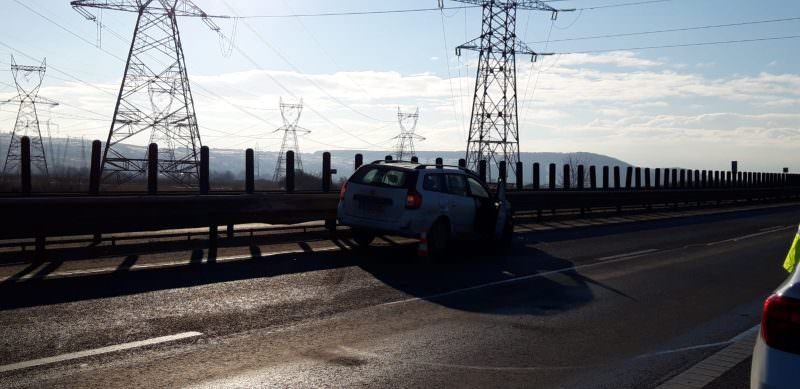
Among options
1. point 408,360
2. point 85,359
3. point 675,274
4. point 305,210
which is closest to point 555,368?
point 408,360

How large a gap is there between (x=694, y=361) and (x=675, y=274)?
20.5 ft

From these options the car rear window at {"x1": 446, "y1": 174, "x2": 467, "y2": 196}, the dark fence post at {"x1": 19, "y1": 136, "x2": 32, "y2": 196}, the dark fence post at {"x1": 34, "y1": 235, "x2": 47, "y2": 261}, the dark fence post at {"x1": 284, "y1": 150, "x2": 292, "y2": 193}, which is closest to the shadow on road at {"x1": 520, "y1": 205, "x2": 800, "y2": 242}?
the car rear window at {"x1": 446, "y1": 174, "x2": 467, "y2": 196}

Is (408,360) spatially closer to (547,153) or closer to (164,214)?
(164,214)

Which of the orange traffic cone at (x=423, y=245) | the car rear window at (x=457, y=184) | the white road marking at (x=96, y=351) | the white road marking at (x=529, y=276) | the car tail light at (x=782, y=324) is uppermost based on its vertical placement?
the car rear window at (x=457, y=184)

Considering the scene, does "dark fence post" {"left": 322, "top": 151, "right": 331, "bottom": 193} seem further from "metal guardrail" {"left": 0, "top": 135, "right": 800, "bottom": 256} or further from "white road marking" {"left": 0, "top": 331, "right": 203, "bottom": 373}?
"white road marking" {"left": 0, "top": 331, "right": 203, "bottom": 373}

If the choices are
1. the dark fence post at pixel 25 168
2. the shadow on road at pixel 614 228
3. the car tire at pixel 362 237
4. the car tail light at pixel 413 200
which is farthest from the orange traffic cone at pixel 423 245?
the dark fence post at pixel 25 168

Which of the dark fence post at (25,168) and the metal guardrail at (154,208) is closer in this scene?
the metal guardrail at (154,208)

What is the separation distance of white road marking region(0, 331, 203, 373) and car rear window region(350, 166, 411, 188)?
22.6 feet

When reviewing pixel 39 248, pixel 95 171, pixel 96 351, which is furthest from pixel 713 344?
pixel 95 171

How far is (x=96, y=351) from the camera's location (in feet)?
22.1

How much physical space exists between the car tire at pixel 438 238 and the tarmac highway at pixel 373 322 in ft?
1.15

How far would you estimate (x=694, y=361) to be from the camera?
716cm

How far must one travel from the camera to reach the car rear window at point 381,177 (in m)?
14.0

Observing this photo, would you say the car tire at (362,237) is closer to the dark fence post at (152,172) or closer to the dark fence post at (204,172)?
the dark fence post at (204,172)
